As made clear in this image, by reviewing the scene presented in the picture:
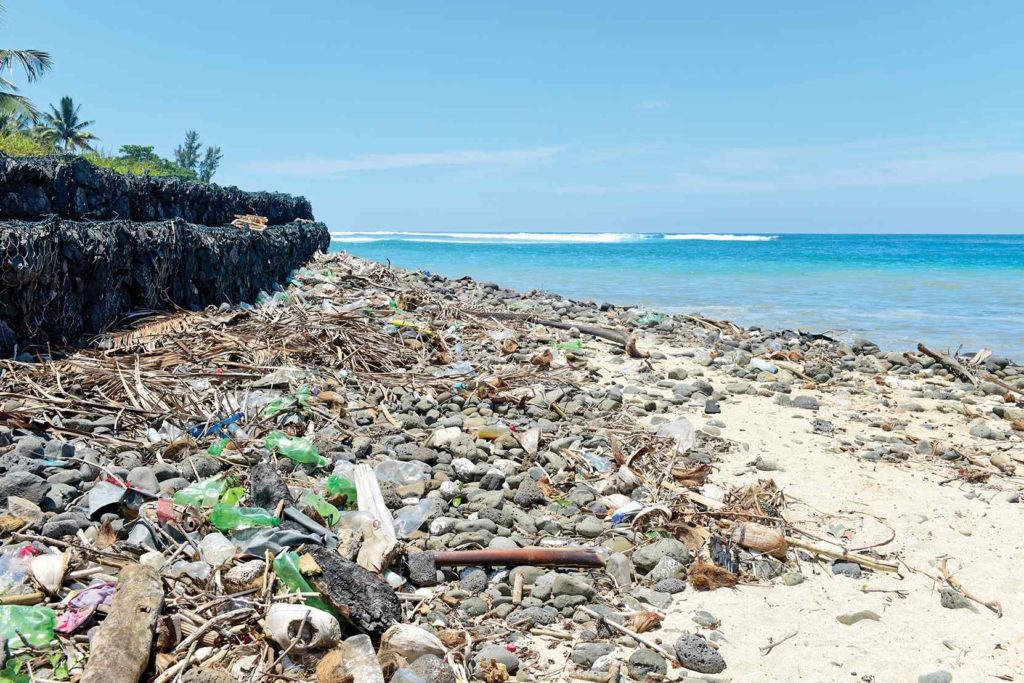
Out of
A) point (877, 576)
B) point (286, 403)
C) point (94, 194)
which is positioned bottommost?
point (877, 576)

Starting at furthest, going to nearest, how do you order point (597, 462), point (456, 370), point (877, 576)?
point (456, 370) < point (597, 462) < point (877, 576)

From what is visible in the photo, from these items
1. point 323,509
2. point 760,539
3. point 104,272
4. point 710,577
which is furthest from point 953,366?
point 104,272

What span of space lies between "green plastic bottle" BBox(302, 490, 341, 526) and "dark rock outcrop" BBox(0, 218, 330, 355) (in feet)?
9.51

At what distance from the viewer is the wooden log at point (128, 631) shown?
2111 millimetres

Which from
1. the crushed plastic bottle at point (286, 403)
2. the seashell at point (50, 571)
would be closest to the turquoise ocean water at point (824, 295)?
the crushed plastic bottle at point (286, 403)

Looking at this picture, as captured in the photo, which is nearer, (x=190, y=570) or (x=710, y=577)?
(x=190, y=570)

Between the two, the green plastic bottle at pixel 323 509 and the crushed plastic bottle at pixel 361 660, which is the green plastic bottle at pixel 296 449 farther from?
the crushed plastic bottle at pixel 361 660

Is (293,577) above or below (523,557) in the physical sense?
above

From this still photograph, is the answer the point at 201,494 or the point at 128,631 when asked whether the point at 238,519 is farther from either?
the point at 128,631

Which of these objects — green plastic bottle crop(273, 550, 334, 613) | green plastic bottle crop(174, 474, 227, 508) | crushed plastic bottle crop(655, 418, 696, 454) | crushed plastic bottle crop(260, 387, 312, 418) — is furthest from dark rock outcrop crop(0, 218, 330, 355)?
crushed plastic bottle crop(655, 418, 696, 454)

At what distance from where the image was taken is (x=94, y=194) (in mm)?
7801

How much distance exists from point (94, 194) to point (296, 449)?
5591mm

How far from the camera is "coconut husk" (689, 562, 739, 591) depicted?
10.6 feet

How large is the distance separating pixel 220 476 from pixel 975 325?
13368 millimetres
